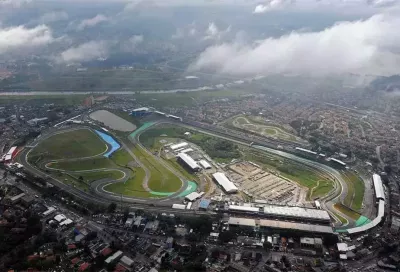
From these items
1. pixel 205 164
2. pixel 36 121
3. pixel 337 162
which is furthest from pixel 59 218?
pixel 337 162

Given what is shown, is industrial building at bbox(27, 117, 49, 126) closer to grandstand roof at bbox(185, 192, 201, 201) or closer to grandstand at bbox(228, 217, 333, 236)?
grandstand roof at bbox(185, 192, 201, 201)

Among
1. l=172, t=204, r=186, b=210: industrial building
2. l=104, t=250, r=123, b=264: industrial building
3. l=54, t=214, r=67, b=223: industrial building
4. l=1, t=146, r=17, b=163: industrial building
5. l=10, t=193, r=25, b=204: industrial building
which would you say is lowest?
l=104, t=250, r=123, b=264: industrial building

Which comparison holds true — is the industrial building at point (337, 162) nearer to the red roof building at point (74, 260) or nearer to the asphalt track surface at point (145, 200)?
the asphalt track surface at point (145, 200)

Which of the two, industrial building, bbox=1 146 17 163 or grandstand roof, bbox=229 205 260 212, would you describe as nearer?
grandstand roof, bbox=229 205 260 212

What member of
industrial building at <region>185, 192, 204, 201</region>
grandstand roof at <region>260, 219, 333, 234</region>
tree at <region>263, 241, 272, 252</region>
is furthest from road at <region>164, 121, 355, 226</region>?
industrial building at <region>185, 192, 204, 201</region>

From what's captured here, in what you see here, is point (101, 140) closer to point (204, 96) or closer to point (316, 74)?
point (204, 96)

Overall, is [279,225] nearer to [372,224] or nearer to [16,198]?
[372,224]

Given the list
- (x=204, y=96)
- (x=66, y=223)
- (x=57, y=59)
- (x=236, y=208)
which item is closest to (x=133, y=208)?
(x=66, y=223)

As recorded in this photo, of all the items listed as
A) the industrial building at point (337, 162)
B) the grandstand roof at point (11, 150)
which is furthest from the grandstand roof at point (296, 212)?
the grandstand roof at point (11, 150)
